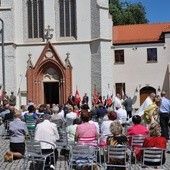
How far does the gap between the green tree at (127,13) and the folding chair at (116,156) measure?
159 ft

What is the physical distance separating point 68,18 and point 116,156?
2912cm

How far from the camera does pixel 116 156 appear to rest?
8.73 m

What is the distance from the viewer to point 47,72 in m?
38.2

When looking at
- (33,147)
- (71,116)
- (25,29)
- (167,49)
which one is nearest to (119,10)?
(167,49)

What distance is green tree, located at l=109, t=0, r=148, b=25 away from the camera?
56.7 m

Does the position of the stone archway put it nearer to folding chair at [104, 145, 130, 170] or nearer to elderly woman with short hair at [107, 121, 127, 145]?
elderly woman with short hair at [107, 121, 127, 145]

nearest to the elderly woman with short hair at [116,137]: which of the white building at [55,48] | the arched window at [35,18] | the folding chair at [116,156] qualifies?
the folding chair at [116,156]

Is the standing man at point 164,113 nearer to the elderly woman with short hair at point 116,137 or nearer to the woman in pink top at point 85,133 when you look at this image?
the woman in pink top at point 85,133

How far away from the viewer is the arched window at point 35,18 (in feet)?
123

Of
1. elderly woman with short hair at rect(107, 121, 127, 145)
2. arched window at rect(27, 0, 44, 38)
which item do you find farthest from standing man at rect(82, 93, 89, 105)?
elderly woman with short hair at rect(107, 121, 127, 145)

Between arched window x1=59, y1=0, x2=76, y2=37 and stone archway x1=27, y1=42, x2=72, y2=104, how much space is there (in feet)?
5.65

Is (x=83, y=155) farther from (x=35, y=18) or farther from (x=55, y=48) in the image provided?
(x=35, y=18)

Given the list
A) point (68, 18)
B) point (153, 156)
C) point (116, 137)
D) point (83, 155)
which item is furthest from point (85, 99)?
point (153, 156)

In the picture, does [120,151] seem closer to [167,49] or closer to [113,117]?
[113,117]
